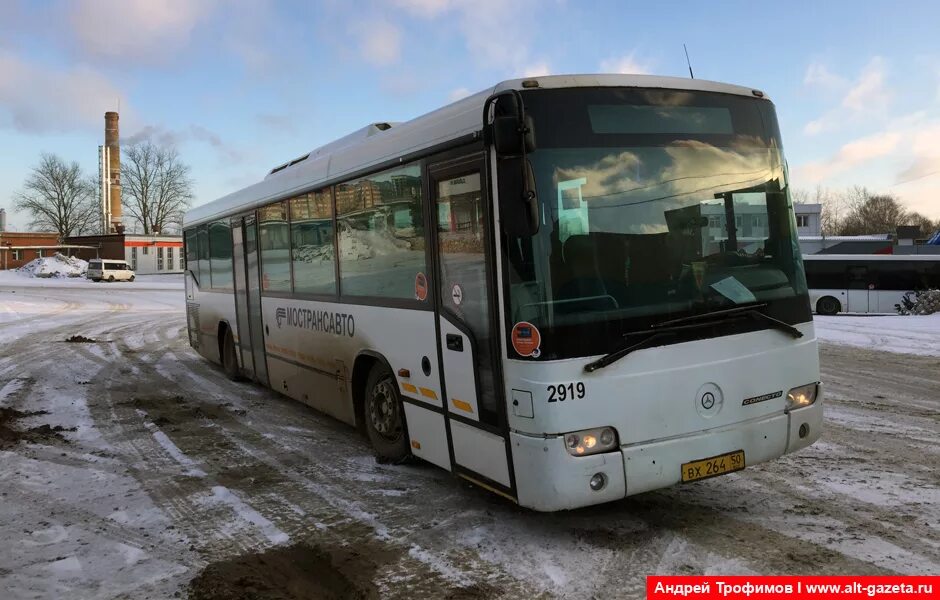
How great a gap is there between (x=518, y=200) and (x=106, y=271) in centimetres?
5908

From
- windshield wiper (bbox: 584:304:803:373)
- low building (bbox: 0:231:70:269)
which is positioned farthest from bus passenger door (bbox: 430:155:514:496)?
low building (bbox: 0:231:70:269)

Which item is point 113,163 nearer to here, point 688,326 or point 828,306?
point 828,306

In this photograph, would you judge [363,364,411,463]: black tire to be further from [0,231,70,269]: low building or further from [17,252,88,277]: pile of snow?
[0,231,70,269]: low building

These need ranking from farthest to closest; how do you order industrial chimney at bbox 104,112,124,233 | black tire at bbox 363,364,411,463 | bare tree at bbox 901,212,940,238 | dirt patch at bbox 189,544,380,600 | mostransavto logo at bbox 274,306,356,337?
bare tree at bbox 901,212,940,238 < industrial chimney at bbox 104,112,124,233 < mostransavto logo at bbox 274,306,356,337 < black tire at bbox 363,364,411,463 < dirt patch at bbox 189,544,380,600

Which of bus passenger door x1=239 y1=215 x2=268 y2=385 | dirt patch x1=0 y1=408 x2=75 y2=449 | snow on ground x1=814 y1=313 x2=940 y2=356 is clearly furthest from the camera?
snow on ground x1=814 y1=313 x2=940 y2=356

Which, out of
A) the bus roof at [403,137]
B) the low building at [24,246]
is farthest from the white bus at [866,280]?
the low building at [24,246]

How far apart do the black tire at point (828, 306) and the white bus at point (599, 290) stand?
80.7 feet

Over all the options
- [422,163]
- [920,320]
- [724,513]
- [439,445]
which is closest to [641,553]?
[724,513]

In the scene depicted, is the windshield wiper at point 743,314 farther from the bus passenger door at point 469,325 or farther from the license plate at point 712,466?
the bus passenger door at point 469,325

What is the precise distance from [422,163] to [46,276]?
65042 millimetres

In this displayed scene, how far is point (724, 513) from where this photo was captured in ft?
15.8

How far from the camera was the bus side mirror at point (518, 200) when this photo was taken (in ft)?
13.0

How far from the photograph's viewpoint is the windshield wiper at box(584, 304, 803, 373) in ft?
13.4

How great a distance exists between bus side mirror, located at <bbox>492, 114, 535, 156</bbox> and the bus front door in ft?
19.8
